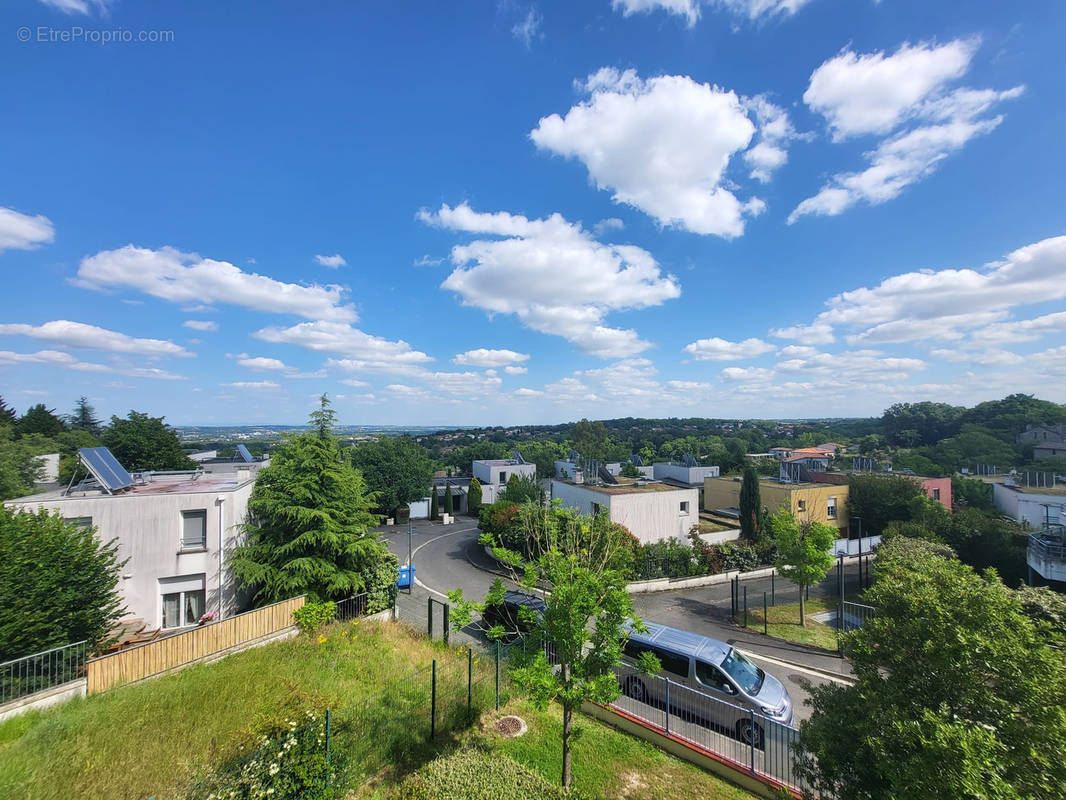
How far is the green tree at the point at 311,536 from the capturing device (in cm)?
1519

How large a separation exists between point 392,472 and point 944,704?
41.4 meters

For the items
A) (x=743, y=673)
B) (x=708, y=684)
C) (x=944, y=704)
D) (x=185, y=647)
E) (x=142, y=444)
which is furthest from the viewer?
(x=142, y=444)

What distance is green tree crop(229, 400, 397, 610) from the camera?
15.2m

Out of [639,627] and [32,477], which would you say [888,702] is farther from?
[32,477]

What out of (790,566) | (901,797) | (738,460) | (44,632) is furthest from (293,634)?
(738,460)

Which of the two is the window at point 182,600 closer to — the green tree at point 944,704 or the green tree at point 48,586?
the green tree at point 48,586

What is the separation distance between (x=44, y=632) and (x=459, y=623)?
10949 mm

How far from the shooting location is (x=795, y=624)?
1856 centimetres

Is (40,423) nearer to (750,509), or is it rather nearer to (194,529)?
(194,529)

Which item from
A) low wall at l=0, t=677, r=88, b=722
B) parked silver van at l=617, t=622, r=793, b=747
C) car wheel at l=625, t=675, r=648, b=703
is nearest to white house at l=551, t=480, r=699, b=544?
parked silver van at l=617, t=622, r=793, b=747

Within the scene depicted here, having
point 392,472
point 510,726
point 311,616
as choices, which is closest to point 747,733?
point 510,726

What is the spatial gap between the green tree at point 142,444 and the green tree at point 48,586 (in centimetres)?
3720

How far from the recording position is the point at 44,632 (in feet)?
33.9

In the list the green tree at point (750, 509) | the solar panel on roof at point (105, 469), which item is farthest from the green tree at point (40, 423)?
the green tree at point (750, 509)
